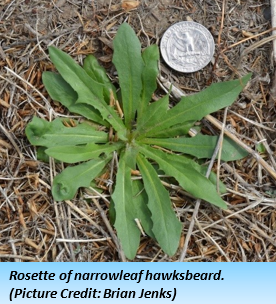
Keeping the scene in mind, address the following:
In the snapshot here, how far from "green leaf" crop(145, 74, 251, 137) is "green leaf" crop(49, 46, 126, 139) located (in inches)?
9.2

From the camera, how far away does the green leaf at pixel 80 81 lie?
5.90 ft

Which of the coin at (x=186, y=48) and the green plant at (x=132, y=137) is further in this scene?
the coin at (x=186, y=48)

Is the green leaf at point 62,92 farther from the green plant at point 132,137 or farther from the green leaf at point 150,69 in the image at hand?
the green leaf at point 150,69

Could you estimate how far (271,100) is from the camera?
1891 mm

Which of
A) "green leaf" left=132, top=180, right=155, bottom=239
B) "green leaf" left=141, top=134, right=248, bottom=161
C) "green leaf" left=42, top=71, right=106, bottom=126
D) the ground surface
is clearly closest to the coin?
the ground surface

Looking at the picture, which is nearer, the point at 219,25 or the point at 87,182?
the point at 87,182

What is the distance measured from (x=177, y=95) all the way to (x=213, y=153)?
27cm

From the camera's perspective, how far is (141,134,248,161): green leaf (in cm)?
183

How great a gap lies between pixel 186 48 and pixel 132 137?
1.35 ft

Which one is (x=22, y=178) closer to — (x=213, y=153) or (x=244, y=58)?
(x=213, y=153)

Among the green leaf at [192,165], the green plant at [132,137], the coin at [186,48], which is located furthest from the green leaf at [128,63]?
the green leaf at [192,165]

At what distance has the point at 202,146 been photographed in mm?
1825

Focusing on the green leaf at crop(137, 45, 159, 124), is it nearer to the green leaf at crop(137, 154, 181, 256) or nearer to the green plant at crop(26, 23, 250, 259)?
the green plant at crop(26, 23, 250, 259)

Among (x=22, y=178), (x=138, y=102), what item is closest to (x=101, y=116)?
(x=138, y=102)
